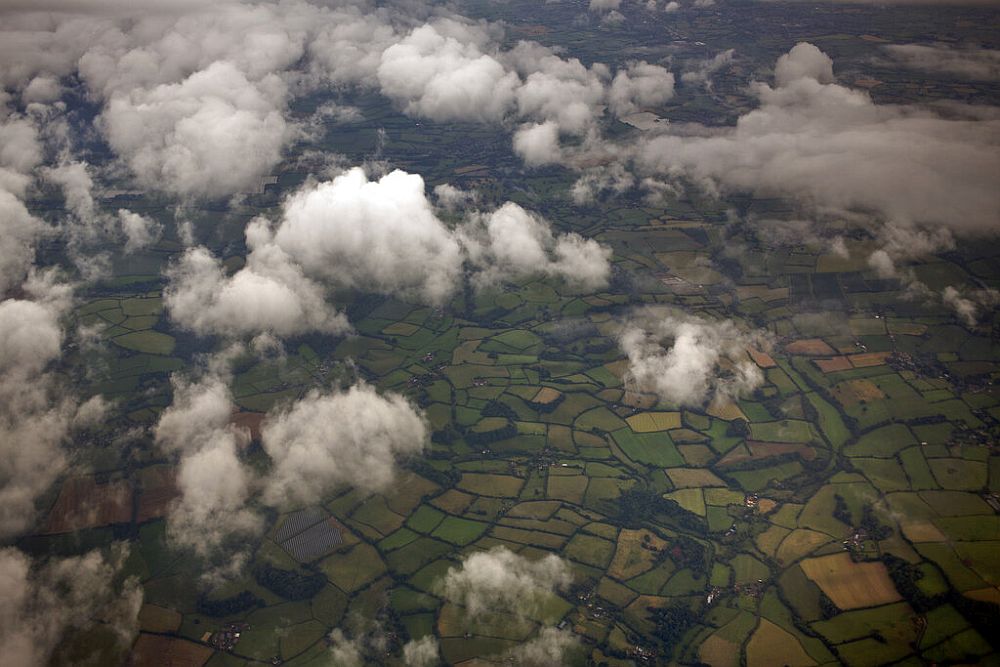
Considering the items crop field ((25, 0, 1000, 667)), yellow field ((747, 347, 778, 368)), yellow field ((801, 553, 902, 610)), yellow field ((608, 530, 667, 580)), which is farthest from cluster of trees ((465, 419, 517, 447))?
yellow field ((747, 347, 778, 368))

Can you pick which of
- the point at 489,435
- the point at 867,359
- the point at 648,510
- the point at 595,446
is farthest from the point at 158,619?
the point at 867,359

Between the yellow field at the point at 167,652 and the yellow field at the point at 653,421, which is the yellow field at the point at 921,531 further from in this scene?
the yellow field at the point at 167,652

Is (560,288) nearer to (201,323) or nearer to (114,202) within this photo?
(201,323)

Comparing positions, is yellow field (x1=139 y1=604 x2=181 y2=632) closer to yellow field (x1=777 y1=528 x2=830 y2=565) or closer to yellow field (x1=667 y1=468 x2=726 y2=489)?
yellow field (x1=667 y1=468 x2=726 y2=489)

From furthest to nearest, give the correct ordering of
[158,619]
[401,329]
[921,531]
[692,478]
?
1. [401,329]
2. [692,478]
3. [921,531]
4. [158,619]

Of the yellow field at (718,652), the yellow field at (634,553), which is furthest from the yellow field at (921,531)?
the yellow field at (634,553)

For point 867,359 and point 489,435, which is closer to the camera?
point 489,435

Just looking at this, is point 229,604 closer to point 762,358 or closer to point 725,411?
point 725,411
